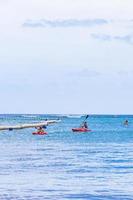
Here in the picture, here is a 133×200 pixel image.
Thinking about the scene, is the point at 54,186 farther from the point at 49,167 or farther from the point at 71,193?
the point at 49,167

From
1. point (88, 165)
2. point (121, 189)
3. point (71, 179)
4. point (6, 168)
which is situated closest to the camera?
point (121, 189)

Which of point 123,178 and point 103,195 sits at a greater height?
point 123,178

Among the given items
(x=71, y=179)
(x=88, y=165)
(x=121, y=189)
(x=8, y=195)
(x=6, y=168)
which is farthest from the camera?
(x=88, y=165)

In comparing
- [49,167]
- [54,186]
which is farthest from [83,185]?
[49,167]

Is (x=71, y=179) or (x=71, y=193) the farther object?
(x=71, y=179)

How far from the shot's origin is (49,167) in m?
54.9

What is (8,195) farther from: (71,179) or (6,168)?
(6,168)

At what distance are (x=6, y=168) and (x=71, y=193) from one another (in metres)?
15.1

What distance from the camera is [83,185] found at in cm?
4309

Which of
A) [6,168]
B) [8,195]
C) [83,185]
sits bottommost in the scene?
[8,195]

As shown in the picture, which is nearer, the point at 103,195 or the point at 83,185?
the point at 103,195

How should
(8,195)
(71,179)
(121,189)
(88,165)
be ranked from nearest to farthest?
(8,195) < (121,189) < (71,179) < (88,165)

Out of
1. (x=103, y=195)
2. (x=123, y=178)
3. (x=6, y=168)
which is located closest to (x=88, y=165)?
(x=6, y=168)

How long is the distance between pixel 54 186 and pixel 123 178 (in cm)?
632
